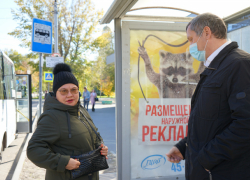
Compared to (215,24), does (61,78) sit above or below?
below

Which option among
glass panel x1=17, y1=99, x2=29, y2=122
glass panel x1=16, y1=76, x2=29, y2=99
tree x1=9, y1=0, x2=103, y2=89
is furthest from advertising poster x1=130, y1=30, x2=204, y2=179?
tree x1=9, y1=0, x2=103, y2=89

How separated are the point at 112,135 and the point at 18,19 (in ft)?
58.1

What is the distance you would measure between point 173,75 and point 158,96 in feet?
1.34

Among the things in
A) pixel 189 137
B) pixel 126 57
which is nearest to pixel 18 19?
pixel 126 57

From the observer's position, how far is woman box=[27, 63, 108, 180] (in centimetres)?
195

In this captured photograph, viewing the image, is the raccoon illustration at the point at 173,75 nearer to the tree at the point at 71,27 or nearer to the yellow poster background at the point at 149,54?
the yellow poster background at the point at 149,54

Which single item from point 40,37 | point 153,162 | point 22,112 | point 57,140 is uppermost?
point 40,37

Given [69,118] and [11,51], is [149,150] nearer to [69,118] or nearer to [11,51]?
[69,118]

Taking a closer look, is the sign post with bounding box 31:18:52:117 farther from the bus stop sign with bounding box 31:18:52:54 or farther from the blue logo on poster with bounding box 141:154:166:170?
the blue logo on poster with bounding box 141:154:166:170

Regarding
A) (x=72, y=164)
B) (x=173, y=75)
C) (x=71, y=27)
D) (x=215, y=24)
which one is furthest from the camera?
(x=71, y=27)

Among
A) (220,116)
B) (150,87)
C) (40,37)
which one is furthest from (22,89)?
(220,116)

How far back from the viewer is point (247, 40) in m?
3.46

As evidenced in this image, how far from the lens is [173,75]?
375cm

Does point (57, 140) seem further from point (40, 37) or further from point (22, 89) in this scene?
point (22, 89)
